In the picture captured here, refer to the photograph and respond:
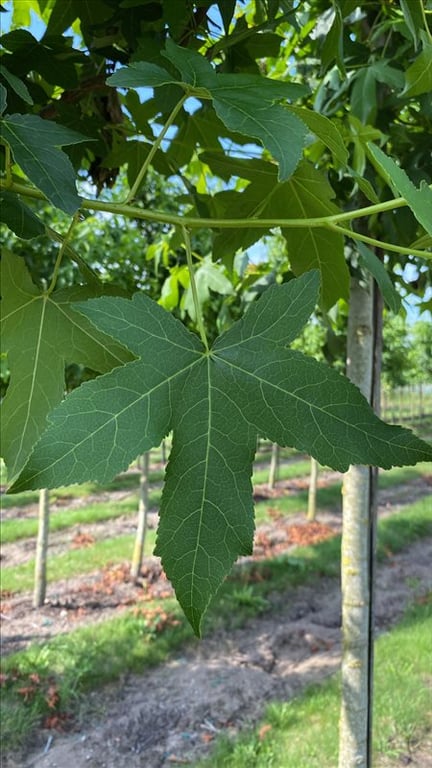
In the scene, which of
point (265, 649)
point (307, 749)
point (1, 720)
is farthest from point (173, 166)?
point (265, 649)

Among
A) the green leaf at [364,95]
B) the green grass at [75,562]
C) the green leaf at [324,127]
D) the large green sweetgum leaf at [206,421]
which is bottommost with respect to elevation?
the green grass at [75,562]

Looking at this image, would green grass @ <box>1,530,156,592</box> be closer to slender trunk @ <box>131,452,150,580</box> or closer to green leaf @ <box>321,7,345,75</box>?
slender trunk @ <box>131,452,150,580</box>

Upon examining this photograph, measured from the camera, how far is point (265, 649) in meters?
3.74

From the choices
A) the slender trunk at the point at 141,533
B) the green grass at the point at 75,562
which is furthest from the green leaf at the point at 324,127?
the green grass at the point at 75,562

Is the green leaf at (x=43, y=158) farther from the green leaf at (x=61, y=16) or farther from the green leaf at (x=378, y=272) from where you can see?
the green leaf at (x=61, y=16)

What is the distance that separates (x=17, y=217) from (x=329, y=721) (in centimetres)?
291

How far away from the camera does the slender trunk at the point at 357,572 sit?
1299 millimetres

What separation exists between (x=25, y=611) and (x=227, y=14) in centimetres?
419

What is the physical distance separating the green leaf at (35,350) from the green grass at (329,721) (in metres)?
2.39

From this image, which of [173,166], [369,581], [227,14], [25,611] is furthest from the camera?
[25,611]

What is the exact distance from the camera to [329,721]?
280 cm

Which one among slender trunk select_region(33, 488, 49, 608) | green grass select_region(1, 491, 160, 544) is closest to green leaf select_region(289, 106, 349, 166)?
slender trunk select_region(33, 488, 49, 608)

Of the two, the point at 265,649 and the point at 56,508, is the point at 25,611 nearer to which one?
the point at 265,649

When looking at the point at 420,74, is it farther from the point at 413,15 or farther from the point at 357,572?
the point at 357,572
